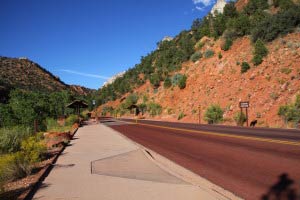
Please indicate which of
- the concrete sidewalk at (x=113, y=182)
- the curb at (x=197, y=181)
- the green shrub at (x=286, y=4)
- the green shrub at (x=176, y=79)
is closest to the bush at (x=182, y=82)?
the green shrub at (x=176, y=79)

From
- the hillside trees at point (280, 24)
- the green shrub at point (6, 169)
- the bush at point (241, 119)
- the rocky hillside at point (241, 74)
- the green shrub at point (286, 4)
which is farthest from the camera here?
the green shrub at point (286, 4)

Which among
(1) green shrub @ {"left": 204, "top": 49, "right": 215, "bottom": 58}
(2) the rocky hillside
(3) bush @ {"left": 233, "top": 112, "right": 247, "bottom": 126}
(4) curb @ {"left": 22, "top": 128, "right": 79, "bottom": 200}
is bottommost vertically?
(4) curb @ {"left": 22, "top": 128, "right": 79, "bottom": 200}

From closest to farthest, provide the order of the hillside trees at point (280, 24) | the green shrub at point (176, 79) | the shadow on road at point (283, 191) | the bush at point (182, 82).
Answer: the shadow on road at point (283, 191) → the hillside trees at point (280, 24) → the bush at point (182, 82) → the green shrub at point (176, 79)

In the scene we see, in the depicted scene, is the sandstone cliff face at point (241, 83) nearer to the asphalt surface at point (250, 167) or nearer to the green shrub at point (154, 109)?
the green shrub at point (154, 109)

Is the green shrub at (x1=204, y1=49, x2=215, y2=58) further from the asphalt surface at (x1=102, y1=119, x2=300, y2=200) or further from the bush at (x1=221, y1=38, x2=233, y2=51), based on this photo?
the asphalt surface at (x1=102, y1=119, x2=300, y2=200)

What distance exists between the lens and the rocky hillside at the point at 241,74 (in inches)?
1361

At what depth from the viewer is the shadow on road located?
6.20m

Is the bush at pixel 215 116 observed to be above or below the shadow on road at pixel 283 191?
above

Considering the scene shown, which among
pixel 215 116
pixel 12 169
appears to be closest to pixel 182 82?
pixel 215 116

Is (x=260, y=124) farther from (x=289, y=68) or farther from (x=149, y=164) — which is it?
(x=149, y=164)

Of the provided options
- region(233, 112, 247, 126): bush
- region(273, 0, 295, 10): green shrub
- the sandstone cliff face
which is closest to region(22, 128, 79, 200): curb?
the sandstone cliff face

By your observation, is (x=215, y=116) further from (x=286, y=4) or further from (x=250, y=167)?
(x=250, y=167)

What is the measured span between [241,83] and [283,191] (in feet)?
124

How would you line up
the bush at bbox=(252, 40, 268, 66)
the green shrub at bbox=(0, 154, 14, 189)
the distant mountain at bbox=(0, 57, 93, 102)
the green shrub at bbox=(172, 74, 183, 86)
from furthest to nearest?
1. the distant mountain at bbox=(0, 57, 93, 102)
2. the green shrub at bbox=(172, 74, 183, 86)
3. the bush at bbox=(252, 40, 268, 66)
4. the green shrub at bbox=(0, 154, 14, 189)
